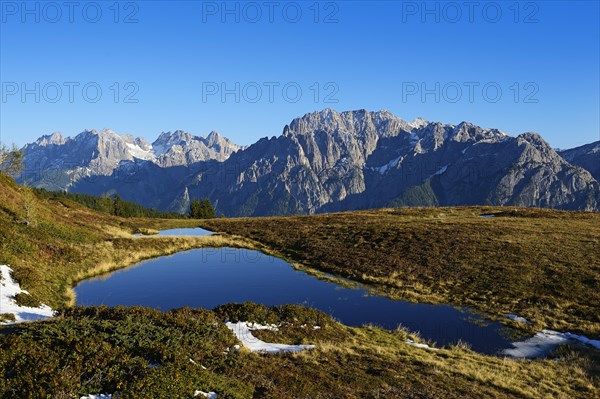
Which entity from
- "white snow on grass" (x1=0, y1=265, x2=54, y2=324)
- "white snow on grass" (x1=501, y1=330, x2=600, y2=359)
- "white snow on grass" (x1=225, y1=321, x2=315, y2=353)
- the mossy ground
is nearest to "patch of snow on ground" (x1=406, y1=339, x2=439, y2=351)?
the mossy ground

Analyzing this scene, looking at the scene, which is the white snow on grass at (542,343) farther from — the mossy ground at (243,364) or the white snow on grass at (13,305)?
the white snow on grass at (13,305)

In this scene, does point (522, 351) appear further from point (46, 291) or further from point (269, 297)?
point (46, 291)

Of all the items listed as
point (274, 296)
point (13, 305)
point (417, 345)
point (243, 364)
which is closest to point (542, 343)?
point (417, 345)

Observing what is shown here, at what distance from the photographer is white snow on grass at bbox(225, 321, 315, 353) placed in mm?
A: 19219

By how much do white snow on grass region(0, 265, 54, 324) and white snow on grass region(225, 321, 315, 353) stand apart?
11396 mm

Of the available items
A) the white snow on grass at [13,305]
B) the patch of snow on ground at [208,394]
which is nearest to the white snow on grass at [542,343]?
the patch of snow on ground at [208,394]

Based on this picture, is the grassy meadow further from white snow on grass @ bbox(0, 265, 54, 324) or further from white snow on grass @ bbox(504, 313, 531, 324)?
white snow on grass @ bbox(0, 265, 54, 324)

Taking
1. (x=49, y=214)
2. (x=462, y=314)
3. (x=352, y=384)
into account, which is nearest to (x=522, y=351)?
(x=462, y=314)

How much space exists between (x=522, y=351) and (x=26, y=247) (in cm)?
4124

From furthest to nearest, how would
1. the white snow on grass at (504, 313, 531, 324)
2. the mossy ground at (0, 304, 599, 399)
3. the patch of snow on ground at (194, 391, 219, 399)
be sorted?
the white snow on grass at (504, 313, 531, 324)
the patch of snow on ground at (194, 391, 219, 399)
the mossy ground at (0, 304, 599, 399)

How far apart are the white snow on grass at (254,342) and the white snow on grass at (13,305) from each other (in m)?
11.4

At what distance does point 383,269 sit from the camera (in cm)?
4266

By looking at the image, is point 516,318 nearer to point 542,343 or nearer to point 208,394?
point 542,343

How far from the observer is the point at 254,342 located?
795 inches
